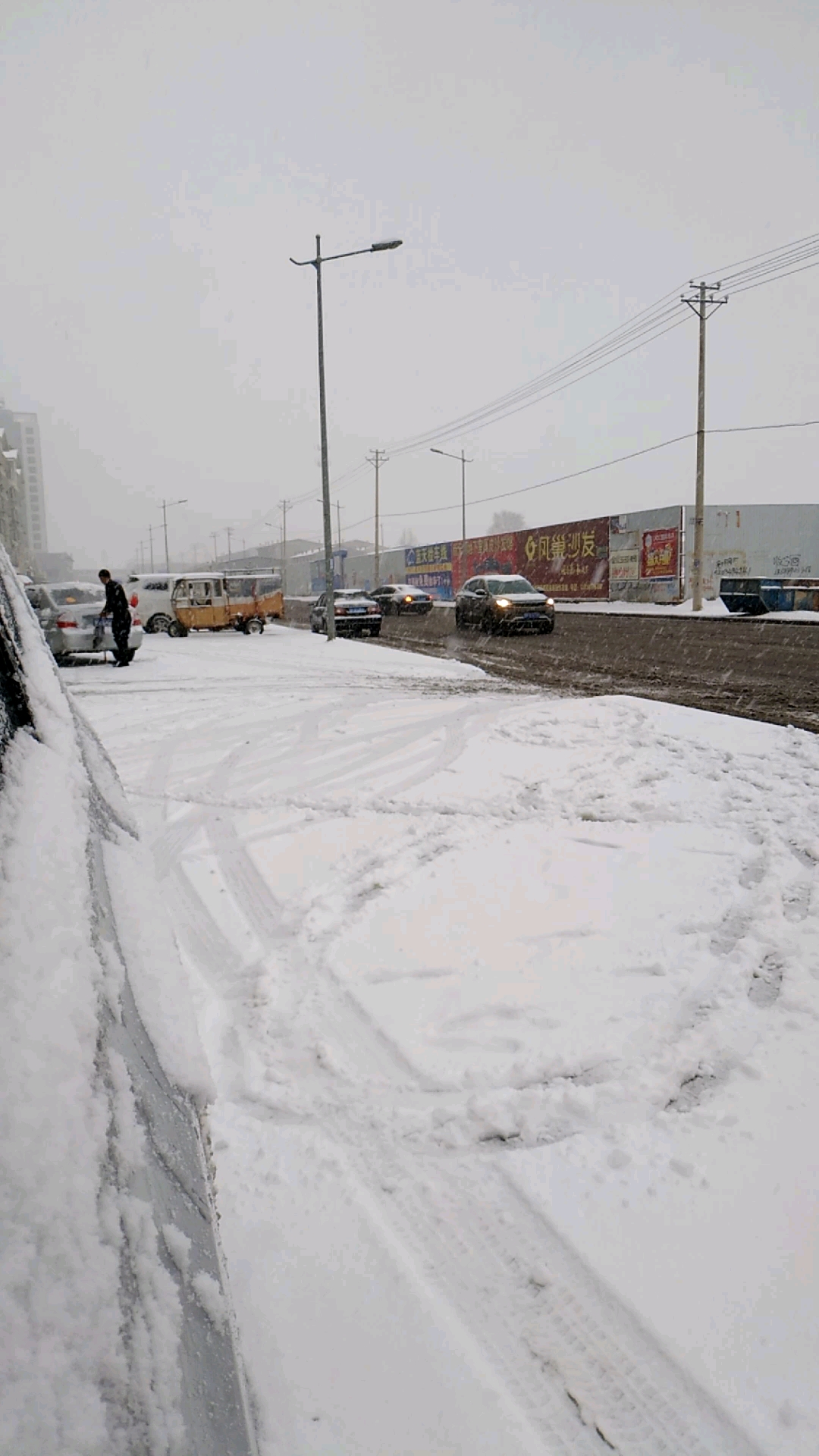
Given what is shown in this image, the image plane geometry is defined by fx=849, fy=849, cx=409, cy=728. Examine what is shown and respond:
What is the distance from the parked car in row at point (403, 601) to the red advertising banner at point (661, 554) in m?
9.76

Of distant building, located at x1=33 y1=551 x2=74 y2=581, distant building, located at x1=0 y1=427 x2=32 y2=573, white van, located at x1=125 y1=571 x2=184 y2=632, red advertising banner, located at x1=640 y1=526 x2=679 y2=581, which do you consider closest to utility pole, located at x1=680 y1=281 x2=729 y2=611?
red advertising banner, located at x1=640 y1=526 x2=679 y2=581

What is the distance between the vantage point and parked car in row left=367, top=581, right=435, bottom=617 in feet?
110

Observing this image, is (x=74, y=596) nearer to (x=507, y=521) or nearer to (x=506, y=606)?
(x=506, y=606)

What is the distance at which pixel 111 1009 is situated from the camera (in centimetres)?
125

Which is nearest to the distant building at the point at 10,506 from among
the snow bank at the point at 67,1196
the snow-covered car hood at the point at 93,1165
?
the snow-covered car hood at the point at 93,1165

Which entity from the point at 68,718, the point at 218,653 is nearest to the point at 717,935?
the point at 68,718

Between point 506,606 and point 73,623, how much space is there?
1069 centimetres

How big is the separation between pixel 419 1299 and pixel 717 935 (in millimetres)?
2203

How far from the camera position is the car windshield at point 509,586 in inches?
866

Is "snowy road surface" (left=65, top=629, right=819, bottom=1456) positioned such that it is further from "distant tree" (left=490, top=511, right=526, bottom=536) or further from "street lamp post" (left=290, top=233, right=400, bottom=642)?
"distant tree" (left=490, top=511, right=526, bottom=536)

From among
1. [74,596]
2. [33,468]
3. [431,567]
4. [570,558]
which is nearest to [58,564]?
[33,468]

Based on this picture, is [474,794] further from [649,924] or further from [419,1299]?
[419,1299]

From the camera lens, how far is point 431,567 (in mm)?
59094

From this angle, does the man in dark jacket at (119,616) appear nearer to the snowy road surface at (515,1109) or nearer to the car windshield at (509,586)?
the snowy road surface at (515,1109)
